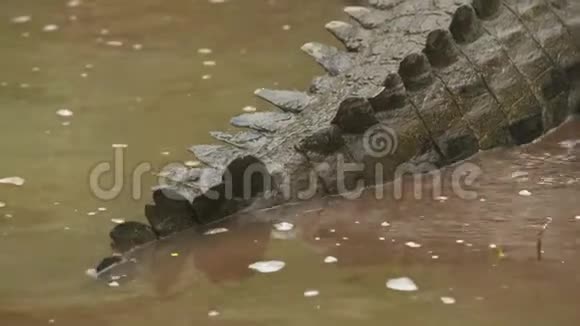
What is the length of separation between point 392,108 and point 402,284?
1004 mm

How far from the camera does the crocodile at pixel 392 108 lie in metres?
3.49

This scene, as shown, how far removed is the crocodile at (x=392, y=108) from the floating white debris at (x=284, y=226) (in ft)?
0.39

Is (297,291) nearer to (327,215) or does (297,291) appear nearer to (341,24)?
(327,215)

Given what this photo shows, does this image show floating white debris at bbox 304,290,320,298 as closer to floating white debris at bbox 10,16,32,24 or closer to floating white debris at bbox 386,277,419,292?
floating white debris at bbox 386,277,419,292

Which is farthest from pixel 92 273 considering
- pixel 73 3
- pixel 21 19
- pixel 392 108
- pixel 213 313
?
pixel 73 3

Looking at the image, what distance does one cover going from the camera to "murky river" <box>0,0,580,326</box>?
2977 mm

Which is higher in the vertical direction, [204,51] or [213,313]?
[204,51]

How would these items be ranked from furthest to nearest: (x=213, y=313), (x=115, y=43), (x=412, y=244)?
(x=115, y=43) < (x=412, y=244) < (x=213, y=313)

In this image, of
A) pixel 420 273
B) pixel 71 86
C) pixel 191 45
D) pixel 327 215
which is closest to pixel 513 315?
pixel 420 273

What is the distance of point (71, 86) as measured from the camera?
5074 millimetres

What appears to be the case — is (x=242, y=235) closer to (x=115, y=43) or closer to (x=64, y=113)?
(x=64, y=113)

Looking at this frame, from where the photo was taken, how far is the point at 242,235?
3457 mm

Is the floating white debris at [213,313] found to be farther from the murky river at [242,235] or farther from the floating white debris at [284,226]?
the floating white debris at [284,226]

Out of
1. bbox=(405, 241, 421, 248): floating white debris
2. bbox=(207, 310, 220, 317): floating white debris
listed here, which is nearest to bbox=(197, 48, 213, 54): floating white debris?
bbox=(405, 241, 421, 248): floating white debris
